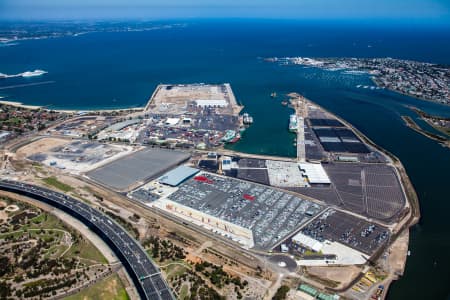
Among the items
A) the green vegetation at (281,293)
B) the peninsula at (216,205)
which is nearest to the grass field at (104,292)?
the peninsula at (216,205)

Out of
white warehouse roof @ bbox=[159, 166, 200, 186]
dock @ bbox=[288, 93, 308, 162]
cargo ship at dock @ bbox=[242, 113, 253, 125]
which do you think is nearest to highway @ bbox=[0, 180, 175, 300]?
white warehouse roof @ bbox=[159, 166, 200, 186]

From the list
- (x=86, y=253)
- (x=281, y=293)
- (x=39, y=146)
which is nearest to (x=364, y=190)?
(x=281, y=293)

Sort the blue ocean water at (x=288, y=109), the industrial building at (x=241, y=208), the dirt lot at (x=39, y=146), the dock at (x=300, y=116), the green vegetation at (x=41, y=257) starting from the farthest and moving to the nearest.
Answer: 1. the dirt lot at (x=39, y=146)
2. the dock at (x=300, y=116)
3. the industrial building at (x=241, y=208)
4. the blue ocean water at (x=288, y=109)
5. the green vegetation at (x=41, y=257)

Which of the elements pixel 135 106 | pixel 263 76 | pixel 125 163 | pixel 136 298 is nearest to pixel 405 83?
pixel 263 76

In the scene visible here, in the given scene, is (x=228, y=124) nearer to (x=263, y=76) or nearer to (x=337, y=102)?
(x=337, y=102)

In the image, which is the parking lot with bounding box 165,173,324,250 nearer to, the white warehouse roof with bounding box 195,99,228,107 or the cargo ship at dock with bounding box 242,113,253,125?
the cargo ship at dock with bounding box 242,113,253,125

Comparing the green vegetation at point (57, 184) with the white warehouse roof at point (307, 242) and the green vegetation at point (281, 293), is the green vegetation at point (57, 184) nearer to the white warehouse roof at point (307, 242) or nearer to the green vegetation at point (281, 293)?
the white warehouse roof at point (307, 242)
